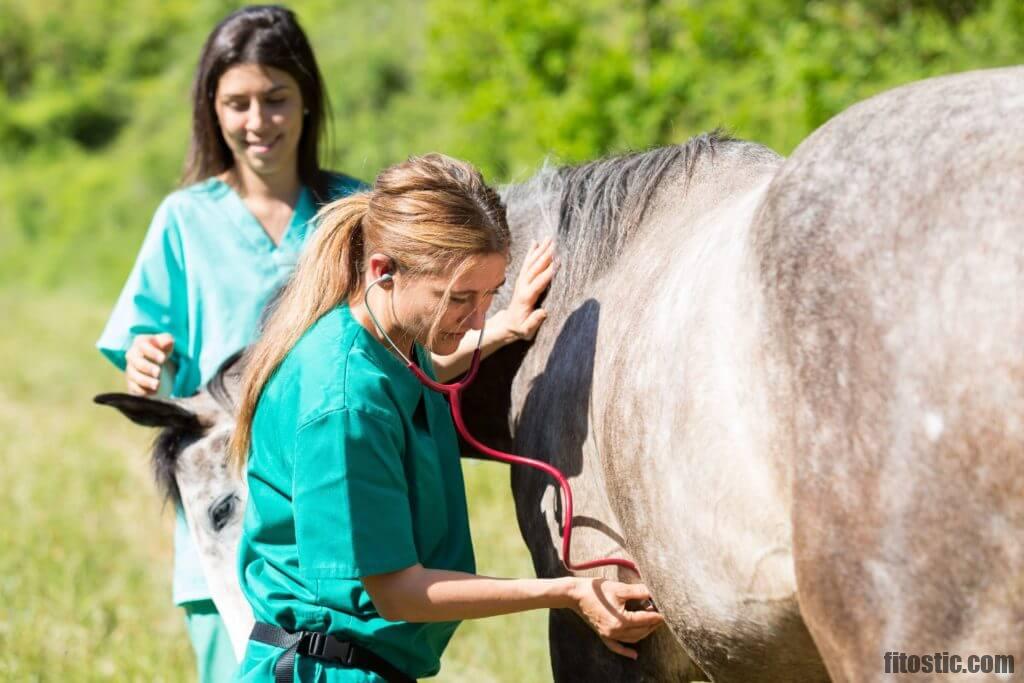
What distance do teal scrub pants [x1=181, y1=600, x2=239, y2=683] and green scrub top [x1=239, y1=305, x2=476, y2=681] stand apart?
818mm

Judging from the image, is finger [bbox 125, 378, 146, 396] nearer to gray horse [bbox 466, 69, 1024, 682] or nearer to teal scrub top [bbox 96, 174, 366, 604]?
teal scrub top [bbox 96, 174, 366, 604]

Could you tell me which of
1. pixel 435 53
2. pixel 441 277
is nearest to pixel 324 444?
pixel 441 277

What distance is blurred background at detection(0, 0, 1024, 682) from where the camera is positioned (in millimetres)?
4469

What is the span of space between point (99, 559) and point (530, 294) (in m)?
3.63

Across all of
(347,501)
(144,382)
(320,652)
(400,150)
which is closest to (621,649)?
(320,652)

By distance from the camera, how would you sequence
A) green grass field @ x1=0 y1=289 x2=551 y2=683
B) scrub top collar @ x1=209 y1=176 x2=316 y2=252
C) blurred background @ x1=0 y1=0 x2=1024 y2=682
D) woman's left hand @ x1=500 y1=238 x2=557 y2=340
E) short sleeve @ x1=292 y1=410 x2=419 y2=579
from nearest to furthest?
short sleeve @ x1=292 y1=410 x2=419 y2=579
woman's left hand @ x1=500 y1=238 x2=557 y2=340
scrub top collar @ x1=209 y1=176 x2=316 y2=252
green grass field @ x1=0 y1=289 x2=551 y2=683
blurred background @ x1=0 y1=0 x2=1024 y2=682

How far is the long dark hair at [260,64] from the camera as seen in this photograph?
3.24 m

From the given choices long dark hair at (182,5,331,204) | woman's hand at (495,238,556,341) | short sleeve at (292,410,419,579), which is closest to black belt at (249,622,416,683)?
short sleeve at (292,410,419,579)

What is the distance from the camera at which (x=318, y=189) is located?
3510 mm

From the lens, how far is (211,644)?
9.98 feet

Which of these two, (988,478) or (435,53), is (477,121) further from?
(988,478)

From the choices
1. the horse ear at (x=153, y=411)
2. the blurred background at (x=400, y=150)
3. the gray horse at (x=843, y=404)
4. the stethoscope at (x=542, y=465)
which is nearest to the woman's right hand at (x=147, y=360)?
the horse ear at (x=153, y=411)

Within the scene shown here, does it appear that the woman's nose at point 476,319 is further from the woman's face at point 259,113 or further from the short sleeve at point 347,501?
the woman's face at point 259,113

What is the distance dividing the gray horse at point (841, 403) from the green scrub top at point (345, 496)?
1.15 feet
